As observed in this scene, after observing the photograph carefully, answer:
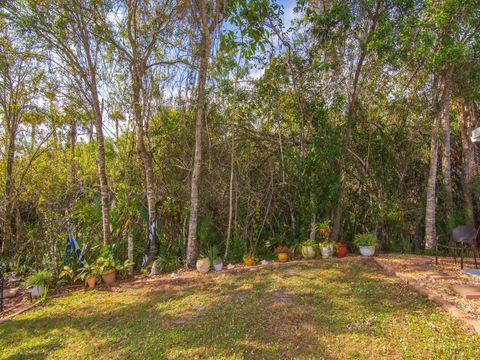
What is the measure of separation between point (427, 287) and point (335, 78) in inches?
160

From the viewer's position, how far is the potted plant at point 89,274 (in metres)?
4.50

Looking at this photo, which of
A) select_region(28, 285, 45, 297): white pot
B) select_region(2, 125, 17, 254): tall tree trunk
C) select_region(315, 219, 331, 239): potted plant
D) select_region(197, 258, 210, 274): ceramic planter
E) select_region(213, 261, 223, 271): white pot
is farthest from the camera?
select_region(2, 125, 17, 254): tall tree trunk

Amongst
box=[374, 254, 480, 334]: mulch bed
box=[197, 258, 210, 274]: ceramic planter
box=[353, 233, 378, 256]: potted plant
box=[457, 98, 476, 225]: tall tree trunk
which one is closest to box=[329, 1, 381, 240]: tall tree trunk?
box=[353, 233, 378, 256]: potted plant

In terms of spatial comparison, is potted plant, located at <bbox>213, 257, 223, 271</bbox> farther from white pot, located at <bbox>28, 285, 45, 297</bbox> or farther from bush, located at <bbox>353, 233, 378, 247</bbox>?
white pot, located at <bbox>28, 285, 45, 297</bbox>

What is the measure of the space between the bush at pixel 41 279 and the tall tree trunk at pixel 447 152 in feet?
24.0

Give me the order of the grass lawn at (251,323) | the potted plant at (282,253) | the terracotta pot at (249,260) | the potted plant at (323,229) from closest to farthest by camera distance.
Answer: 1. the grass lawn at (251,323)
2. the terracotta pot at (249,260)
3. the potted plant at (282,253)
4. the potted plant at (323,229)

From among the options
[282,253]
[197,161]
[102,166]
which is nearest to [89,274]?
[102,166]

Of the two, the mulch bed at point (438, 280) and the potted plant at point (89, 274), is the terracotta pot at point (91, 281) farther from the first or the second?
the mulch bed at point (438, 280)

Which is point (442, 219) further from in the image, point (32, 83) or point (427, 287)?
point (32, 83)

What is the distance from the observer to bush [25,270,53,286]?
4289 mm

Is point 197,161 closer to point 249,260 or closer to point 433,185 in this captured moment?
point 249,260

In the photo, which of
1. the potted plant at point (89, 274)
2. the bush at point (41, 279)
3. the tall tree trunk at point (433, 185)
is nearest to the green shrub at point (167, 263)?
the potted plant at point (89, 274)

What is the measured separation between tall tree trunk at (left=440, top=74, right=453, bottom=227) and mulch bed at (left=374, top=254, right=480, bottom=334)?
1253mm

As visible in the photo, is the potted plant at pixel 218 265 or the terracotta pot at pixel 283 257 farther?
the terracotta pot at pixel 283 257
